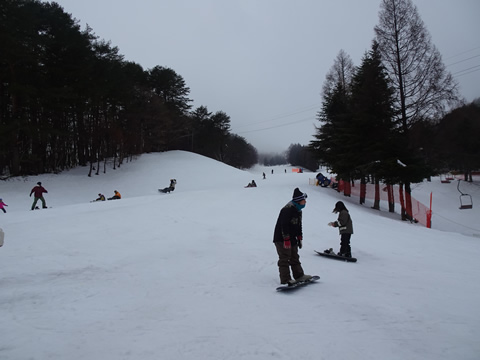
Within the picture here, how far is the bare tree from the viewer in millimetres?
18391

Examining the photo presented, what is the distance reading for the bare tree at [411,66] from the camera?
18.4 meters

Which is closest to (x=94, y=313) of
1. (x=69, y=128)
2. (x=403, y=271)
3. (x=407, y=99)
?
(x=403, y=271)

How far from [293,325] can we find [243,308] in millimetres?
1008

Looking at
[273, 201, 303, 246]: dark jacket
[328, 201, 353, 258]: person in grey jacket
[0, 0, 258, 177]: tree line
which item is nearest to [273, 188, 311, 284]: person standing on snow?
[273, 201, 303, 246]: dark jacket

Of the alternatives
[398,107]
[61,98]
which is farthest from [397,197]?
[61,98]

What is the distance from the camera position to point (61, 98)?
31734 millimetres

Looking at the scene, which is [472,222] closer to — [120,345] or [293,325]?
[293,325]

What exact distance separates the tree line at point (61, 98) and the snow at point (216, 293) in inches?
802

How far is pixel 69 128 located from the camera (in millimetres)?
37531

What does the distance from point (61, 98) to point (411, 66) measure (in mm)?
33143

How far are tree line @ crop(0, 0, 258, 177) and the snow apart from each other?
802 inches

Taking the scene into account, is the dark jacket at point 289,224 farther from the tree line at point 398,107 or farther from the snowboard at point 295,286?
the tree line at point 398,107

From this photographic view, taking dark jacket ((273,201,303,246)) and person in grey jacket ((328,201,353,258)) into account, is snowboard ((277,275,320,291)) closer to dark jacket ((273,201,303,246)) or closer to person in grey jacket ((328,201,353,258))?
dark jacket ((273,201,303,246))

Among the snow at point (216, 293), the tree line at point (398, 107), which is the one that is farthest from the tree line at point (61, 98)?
the tree line at point (398, 107)
